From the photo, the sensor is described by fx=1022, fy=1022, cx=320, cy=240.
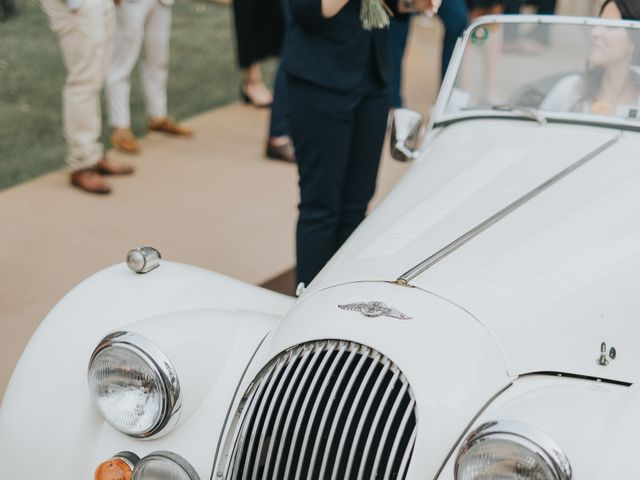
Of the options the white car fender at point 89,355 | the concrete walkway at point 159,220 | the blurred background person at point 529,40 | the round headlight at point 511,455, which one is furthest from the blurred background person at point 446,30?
the round headlight at point 511,455

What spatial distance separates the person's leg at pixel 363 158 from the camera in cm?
389

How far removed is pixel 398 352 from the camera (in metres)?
2.25

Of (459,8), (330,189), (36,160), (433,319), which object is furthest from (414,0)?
(36,160)

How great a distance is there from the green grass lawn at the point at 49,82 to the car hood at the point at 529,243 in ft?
10.8

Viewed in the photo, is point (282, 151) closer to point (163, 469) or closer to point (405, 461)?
point (163, 469)

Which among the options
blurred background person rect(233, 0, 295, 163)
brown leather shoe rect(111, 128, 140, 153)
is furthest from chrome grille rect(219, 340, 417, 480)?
blurred background person rect(233, 0, 295, 163)

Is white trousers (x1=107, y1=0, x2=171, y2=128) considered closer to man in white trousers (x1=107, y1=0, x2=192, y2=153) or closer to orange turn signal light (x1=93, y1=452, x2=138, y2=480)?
man in white trousers (x1=107, y1=0, x2=192, y2=153)

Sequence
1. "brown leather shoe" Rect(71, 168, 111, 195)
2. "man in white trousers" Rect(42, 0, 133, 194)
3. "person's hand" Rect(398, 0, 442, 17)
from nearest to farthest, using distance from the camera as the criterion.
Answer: "person's hand" Rect(398, 0, 442, 17) < "man in white trousers" Rect(42, 0, 133, 194) < "brown leather shoe" Rect(71, 168, 111, 195)

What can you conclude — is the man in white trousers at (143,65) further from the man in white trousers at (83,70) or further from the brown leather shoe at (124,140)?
the man in white trousers at (83,70)

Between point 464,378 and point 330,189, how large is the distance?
1.71 metres

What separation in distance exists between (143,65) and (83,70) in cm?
101

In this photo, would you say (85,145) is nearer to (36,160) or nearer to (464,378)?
(36,160)

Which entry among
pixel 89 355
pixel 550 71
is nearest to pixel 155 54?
pixel 550 71

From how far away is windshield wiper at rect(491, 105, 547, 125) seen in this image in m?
3.35
